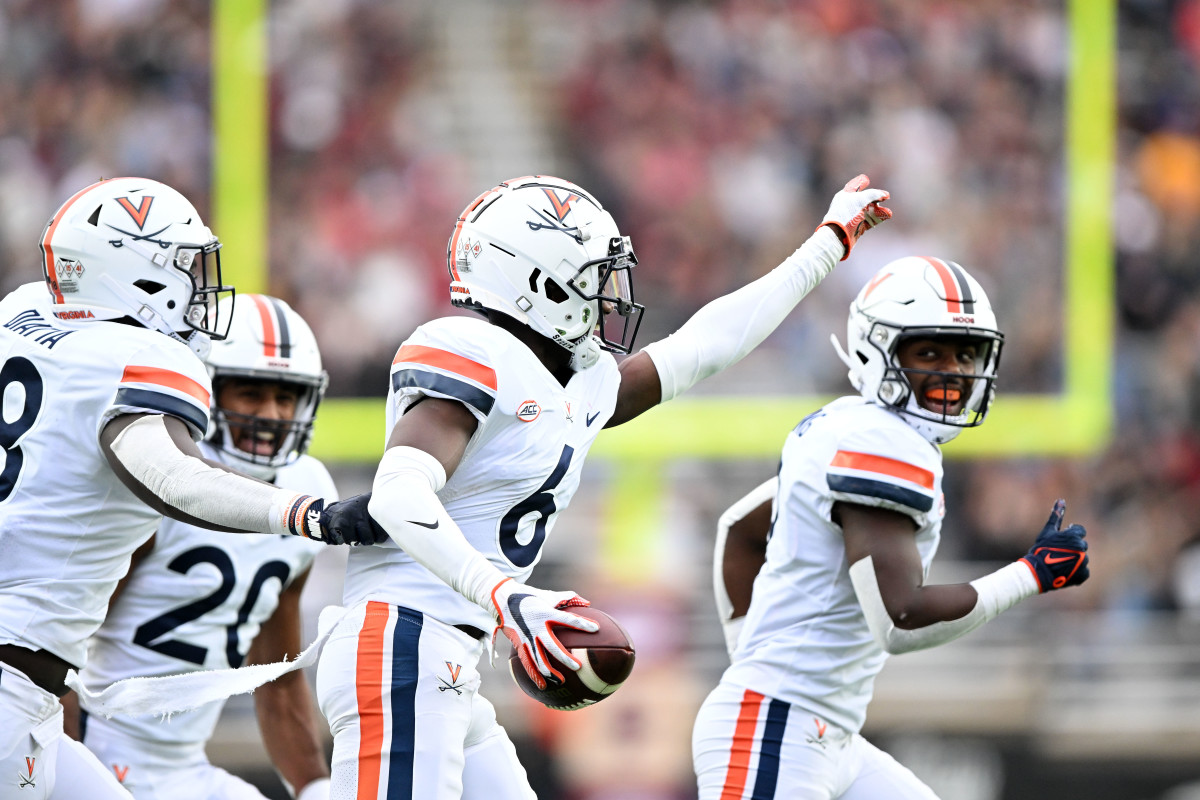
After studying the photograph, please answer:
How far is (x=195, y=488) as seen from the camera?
331cm

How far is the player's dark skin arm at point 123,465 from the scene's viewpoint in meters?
3.37

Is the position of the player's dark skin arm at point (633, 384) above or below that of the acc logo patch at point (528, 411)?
above

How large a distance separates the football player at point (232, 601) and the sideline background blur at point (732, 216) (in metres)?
3.70

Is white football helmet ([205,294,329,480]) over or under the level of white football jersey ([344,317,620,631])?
over

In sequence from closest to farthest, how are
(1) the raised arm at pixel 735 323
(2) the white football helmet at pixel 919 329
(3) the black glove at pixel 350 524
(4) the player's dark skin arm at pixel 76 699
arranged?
(3) the black glove at pixel 350 524, (1) the raised arm at pixel 735 323, (2) the white football helmet at pixel 919 329, (4) the player's dark skin arm at pixel 76 699

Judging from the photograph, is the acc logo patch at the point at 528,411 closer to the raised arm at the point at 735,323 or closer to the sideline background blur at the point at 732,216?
the raised arm at the point at 735,323

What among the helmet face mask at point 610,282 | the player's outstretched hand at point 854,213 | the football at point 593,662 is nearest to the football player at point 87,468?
the football at point 593,662

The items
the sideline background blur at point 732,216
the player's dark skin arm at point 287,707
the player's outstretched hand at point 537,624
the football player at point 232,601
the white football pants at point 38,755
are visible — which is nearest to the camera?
the player's outstretched hand at point 537,624

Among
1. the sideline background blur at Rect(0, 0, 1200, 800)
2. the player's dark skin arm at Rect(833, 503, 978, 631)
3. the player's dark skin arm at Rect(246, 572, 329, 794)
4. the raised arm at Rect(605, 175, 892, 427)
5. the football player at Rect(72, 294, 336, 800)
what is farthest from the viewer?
the sideline background blur at Rect(0, 0, 1200, 800)

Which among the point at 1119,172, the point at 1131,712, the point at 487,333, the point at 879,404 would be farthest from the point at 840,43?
the point at 487,333

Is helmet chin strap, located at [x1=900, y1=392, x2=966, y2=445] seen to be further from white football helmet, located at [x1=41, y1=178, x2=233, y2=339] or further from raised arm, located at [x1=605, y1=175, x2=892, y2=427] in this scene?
white football helmet, located at [x1=41, y1=178, x2=233, y2=339]

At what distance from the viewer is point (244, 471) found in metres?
4.58

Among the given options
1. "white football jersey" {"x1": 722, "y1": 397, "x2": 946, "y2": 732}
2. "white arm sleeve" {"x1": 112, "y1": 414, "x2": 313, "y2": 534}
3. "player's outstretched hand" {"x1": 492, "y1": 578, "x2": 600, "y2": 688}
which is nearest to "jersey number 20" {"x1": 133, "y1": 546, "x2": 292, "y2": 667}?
"white arm sleeve" {"x1": 112, "y1": 414, "x2": 313, "y2": 534}

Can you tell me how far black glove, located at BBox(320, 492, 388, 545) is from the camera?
3.26m
